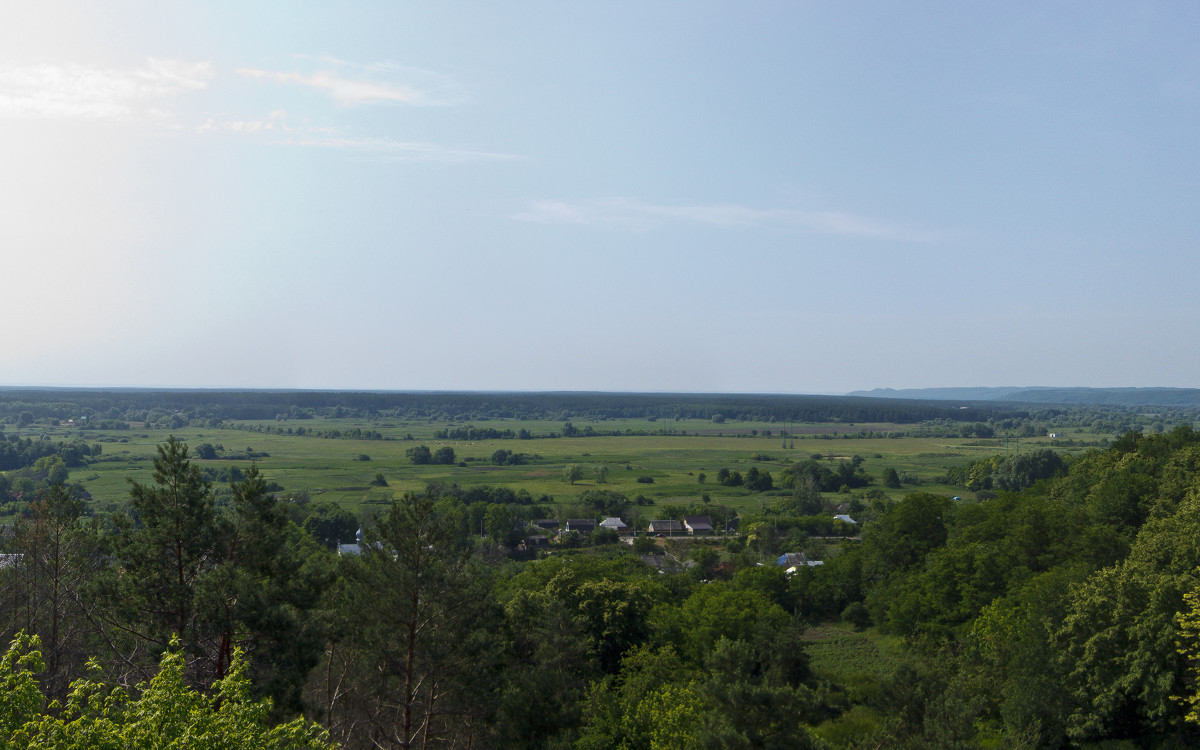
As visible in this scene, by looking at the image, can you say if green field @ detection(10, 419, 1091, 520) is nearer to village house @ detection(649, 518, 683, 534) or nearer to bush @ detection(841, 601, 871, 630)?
village house @ detection(649, 518, 683, 534)

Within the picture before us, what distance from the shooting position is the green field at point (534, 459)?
92.2 metres

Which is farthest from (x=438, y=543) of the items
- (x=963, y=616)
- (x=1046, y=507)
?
(x=1046, y=507)

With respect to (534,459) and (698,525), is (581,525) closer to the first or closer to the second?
(698,525)

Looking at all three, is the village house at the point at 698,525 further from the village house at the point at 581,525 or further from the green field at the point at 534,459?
the green field at the point at 534,459

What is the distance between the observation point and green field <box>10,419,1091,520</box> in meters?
92.2

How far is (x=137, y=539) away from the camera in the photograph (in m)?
17.0

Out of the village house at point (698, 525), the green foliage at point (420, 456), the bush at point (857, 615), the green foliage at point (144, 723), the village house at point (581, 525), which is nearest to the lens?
the green foliage at point (144, 723)

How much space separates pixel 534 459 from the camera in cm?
12888

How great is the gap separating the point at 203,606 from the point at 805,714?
14.4m

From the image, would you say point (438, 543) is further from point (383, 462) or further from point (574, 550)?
point (383, 462)

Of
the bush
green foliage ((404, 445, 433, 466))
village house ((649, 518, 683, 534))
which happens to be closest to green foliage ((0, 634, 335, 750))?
the bush

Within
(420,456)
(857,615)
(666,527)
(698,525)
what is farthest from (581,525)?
(420,456)

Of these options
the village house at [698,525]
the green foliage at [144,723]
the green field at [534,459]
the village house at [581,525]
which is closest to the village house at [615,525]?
the village house at [581,525]

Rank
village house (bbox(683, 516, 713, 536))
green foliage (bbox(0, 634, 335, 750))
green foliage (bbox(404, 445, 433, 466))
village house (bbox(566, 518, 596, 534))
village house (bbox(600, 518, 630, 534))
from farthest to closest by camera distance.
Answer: green foliage (bbox(404, 445, 433, 466)) → village house (bbox(683, 516, 713, 536)) → village house (bbox(600, 518, 630, 534)) → village house (bbox(566, 518, 596, 534)) → green foliage (bbox(0, 634, 335, 750))
